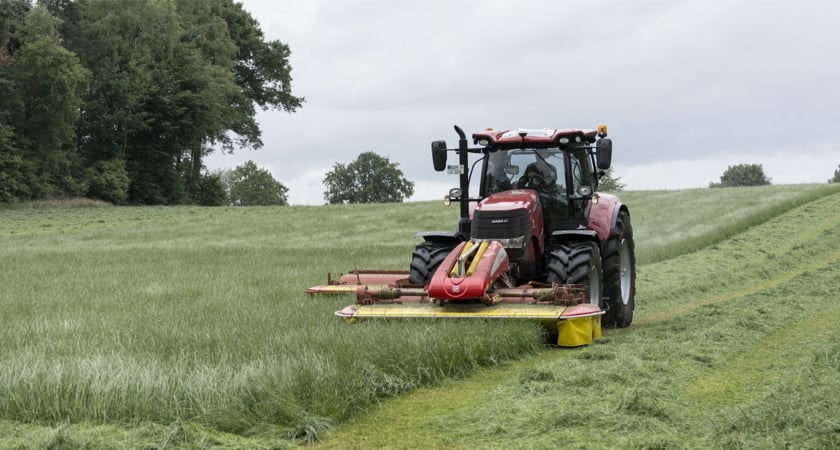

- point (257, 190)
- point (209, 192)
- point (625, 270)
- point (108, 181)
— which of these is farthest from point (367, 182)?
point (625, 270)

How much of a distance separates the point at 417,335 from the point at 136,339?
104 inches

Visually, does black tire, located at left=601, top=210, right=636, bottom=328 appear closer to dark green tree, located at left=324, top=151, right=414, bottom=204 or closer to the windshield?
the windshield

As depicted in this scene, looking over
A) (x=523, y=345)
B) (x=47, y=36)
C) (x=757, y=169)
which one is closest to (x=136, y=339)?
(x=523, y=345)

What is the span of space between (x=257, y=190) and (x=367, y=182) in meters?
13.4

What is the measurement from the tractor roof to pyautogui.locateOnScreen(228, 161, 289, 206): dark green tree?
268 ft

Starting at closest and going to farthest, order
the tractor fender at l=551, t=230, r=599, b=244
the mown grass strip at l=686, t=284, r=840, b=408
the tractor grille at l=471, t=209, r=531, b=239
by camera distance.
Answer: the mown grass strip at l=686, t=284, r=840, b=408
the tractor grille at l=471, t=209, r=531, b=239
the tractor fender at l=551, t=230, r=599, b=244

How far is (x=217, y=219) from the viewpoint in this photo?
36.8 meters

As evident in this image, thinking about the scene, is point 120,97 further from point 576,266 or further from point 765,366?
point 765,366

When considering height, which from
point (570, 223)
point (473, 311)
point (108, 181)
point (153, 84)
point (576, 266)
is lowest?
point (473, 311)

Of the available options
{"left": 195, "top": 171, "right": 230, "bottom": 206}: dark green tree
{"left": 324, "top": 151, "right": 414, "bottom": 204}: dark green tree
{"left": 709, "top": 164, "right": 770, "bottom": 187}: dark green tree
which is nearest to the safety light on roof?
{"left": 195, "top": 171, "right": 230, "bottom": 206}: dark green tree

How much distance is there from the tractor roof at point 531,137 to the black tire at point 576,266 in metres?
1.39

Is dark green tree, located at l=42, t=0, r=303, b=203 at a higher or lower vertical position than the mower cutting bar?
higher

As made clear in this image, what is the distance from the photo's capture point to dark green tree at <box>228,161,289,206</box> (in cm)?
9269

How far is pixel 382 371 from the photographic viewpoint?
283 inches
